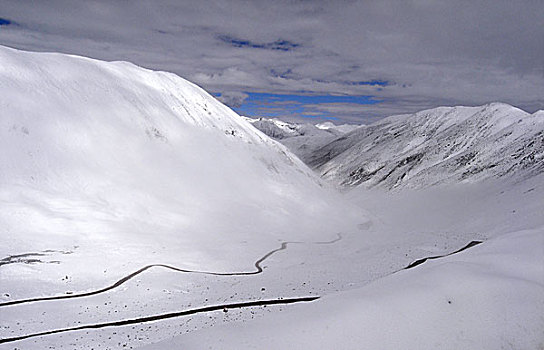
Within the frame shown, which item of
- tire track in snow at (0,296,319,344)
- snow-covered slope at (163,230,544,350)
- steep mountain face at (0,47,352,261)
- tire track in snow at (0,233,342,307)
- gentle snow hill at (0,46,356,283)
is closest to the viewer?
snow-covered slope at (163,230,544,350)

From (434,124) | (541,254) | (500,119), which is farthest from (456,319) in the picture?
(434,124)

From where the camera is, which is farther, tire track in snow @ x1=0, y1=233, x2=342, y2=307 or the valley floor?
tire track in snow @ x1=0, y1=233, x2=342, y2=307

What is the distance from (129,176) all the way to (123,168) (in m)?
2.04

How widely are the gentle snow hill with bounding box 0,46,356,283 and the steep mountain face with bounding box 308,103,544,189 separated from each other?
39.8 metres

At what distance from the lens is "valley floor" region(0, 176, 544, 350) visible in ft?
36.3

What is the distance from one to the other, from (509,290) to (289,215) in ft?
190

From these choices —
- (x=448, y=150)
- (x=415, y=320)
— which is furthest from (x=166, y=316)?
(x=448, y=150)

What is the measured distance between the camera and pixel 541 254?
15.3 meters

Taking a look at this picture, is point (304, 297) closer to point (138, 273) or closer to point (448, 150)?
point (138, 273)

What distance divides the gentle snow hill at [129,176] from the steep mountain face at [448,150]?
39.8 m

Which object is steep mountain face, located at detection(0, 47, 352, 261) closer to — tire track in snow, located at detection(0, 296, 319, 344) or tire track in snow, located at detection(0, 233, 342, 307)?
tire track in snow, located at detection(0, 233, 342, 307)

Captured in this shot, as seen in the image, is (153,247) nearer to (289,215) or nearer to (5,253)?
(5,253)

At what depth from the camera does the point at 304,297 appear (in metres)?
24.3

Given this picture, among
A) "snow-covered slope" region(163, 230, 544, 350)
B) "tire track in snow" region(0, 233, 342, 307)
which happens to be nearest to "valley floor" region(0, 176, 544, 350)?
"snow-covered slope" region(163, 230, 544, 350)
